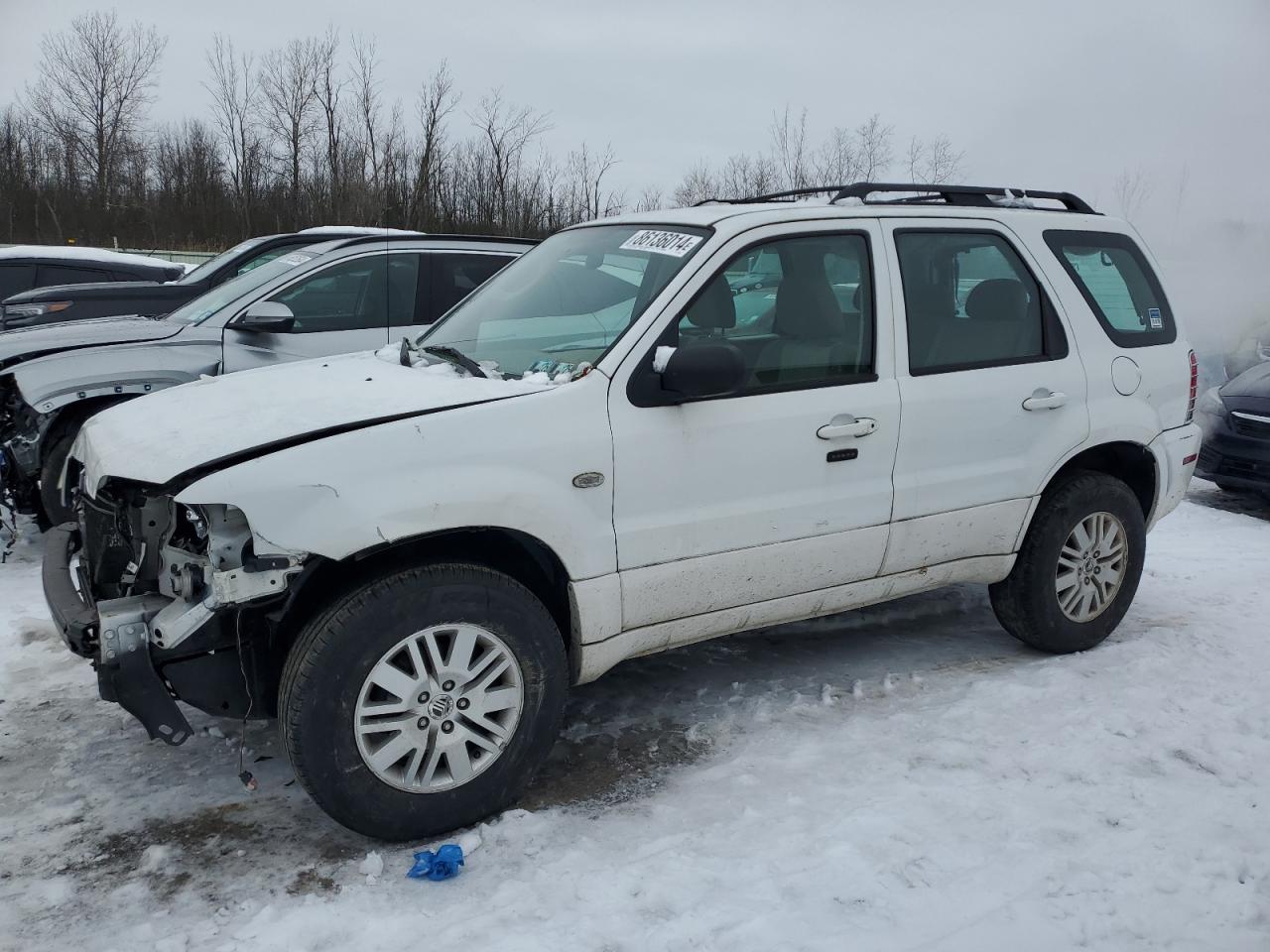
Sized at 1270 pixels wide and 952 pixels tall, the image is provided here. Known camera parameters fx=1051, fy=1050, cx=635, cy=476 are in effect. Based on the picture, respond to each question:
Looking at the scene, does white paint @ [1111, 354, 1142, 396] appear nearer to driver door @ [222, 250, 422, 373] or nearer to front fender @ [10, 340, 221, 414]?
driver door @ [222, 250, 422, 373]

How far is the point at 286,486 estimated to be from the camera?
291 centimetres

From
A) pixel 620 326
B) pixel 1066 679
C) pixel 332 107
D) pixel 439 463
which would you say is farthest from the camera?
pixel 332 107

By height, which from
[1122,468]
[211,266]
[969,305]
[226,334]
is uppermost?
[211,266]

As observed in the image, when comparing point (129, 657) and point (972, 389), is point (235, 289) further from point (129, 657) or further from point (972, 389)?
point (972, 389)

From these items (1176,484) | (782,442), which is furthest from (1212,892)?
(1176,484)

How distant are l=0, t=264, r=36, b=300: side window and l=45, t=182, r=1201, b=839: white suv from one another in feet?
28.8

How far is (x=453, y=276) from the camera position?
24.5 ft

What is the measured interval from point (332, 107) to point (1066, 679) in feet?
103

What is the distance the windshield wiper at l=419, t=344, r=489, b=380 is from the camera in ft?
12.0

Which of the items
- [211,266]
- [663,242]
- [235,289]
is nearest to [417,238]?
[235,289]

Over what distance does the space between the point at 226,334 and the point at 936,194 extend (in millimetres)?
4463

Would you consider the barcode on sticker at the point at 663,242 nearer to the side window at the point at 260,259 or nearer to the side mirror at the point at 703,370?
the side mirror at the point at 703,370

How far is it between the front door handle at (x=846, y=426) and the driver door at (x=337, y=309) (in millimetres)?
4029

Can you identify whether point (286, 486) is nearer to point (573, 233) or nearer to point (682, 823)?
point (682, 823)
